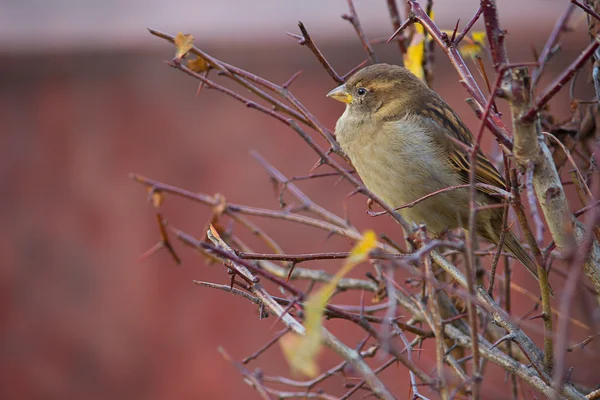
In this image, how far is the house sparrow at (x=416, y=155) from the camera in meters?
2.54

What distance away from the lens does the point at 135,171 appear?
13.9 ft

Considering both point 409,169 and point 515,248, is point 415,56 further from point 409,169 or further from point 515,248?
point 515,248

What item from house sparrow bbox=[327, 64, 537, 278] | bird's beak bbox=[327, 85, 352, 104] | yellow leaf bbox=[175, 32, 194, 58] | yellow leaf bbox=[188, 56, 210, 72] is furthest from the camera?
bird's beak bbox=[327, 85, 352, 104]

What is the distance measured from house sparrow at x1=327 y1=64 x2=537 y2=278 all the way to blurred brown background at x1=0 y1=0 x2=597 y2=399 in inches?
54.9

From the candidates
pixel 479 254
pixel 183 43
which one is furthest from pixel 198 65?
pixel 479 254

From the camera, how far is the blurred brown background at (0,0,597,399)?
4129mm

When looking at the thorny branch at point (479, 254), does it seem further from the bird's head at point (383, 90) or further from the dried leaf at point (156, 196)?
the bird's head at point (383, 90)

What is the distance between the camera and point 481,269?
219 cm

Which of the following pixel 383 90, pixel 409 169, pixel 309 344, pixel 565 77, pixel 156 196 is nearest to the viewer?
pixel 309 344

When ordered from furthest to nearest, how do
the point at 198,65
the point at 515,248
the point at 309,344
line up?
the point at 515,248
the point at 198,65
the point at 309,344

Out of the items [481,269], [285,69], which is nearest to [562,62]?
[285,69]

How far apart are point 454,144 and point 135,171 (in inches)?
89.1

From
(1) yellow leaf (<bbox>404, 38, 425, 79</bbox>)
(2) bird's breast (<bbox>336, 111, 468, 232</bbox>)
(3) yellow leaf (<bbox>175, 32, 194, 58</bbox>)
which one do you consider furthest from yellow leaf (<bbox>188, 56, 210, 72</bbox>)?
(2) bird's breast (<bbox>336, 111, 468, 232</bbox>)

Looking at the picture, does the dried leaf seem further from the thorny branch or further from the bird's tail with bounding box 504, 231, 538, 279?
the bird's tail with bounding box 504, 231, 538, 279
